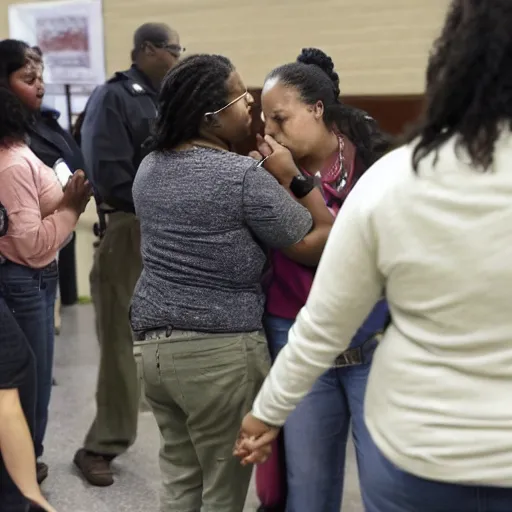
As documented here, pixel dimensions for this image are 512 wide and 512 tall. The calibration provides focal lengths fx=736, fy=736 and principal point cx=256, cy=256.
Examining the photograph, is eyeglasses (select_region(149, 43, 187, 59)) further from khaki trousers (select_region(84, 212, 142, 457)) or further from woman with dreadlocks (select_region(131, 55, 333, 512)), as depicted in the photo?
woman with dreadlocks (select_region(131, 55, 333, 512))

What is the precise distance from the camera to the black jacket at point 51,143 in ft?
7.82

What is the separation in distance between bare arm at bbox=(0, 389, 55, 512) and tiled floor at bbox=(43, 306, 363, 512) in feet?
1.65

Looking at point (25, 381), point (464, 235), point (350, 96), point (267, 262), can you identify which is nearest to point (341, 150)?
point (267, 262)

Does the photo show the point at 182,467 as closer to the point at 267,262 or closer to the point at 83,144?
the point at 267,262

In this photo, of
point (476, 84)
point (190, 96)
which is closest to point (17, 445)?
point (190, 96)

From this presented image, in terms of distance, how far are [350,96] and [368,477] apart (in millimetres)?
2675

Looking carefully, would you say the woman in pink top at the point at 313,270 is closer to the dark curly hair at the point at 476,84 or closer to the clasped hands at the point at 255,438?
the clasped hands at the point at 255,438

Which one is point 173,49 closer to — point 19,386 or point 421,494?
point 19,386

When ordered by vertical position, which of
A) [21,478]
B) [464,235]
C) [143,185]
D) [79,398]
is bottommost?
[79,398]

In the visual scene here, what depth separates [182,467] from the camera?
178 centimetres

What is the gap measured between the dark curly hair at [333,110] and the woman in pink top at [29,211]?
81 cm

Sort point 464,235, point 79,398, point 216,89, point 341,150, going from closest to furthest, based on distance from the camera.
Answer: point 464,235 < point 216,89 < point 341,150 < point 79,398

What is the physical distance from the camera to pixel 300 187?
63.2 inches

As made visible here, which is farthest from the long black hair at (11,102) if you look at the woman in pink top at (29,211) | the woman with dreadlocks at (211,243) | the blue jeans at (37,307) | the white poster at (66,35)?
the white poster at (66,35)
